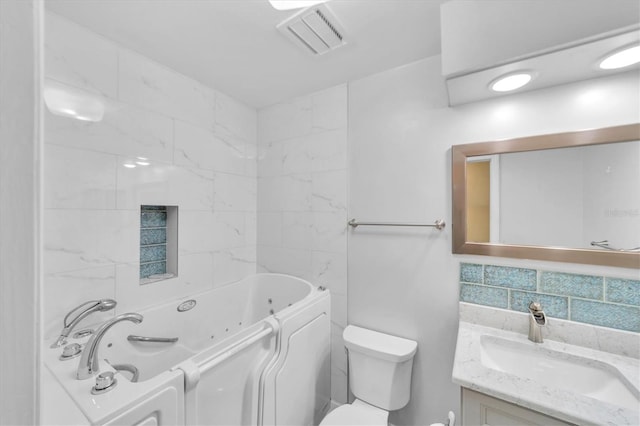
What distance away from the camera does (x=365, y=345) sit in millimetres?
1614

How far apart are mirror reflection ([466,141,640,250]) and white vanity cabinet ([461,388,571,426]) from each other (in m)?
0.79

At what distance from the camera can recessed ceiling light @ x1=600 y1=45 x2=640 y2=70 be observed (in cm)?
101

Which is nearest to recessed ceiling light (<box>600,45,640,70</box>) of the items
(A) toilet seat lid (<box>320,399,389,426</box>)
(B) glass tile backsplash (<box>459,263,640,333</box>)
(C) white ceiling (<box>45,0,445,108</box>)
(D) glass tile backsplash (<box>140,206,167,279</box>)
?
(C) white ceiling (<box>45,0,445,108</box>)

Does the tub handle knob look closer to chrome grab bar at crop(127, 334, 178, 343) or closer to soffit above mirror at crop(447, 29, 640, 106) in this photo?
chrome grab bar at crop(127, 334, 178, 343)

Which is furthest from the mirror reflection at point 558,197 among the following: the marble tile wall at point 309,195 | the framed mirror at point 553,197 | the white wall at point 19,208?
the white wall at point 19,208

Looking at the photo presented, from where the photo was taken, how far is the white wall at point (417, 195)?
4.61 ft

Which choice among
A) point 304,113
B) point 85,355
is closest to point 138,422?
point 85,355

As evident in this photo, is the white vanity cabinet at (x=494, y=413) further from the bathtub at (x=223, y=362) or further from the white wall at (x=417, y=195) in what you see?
the bathtub at (x=223, y=362)

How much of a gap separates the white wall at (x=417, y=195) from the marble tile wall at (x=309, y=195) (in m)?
0.10

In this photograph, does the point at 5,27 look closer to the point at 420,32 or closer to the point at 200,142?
the point at 420,32

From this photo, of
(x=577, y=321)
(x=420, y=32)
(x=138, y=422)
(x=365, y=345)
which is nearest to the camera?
(x=138, y=422)

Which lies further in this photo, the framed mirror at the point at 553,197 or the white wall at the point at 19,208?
the framed mirror at the point at 553,197

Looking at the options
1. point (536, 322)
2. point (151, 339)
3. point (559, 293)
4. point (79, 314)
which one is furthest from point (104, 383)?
point (559, 293)

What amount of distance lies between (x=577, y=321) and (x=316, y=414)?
1.65m
